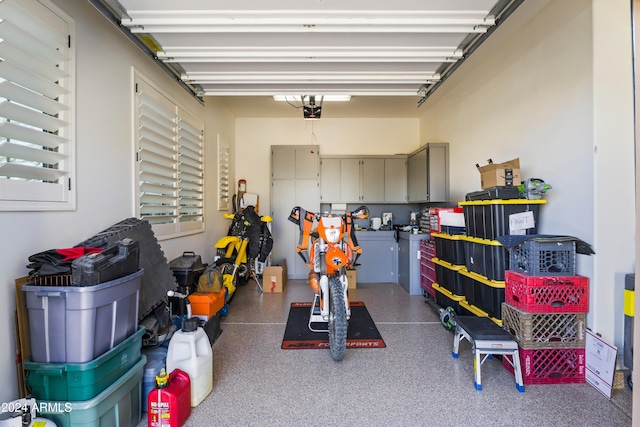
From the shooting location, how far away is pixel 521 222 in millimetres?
2277

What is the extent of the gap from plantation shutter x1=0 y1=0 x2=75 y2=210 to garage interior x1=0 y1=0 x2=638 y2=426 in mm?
97

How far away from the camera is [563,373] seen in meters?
2.03

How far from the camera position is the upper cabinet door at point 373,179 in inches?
200

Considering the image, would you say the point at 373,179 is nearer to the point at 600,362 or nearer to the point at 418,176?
the point at 418,176

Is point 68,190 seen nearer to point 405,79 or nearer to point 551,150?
point 405,79

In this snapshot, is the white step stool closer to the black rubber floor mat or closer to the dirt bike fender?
the black rubber floor mat

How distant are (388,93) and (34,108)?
2817 millimetres

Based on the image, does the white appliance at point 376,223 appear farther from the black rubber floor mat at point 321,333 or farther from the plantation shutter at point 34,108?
the plantation shutter at point 34,108

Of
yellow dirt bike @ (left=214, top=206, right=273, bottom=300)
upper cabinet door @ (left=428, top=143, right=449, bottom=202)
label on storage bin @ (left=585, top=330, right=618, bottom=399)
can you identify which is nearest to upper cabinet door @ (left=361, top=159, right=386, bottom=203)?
upper cabinet door @ (left=428, top=143, right=449, bottom=202)

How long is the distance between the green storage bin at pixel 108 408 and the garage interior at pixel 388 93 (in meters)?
0.31

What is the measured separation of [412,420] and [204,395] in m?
1.29

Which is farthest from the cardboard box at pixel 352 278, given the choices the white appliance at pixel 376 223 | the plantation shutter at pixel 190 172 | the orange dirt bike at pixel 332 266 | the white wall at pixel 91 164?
the white wall at pixel 91 164

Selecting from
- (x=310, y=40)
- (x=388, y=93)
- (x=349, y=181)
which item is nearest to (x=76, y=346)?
(x=310, y=40)

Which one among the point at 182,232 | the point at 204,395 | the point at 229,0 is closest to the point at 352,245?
the point at 204,395
